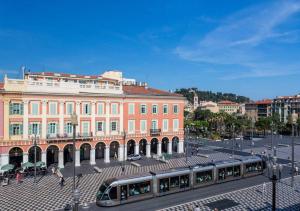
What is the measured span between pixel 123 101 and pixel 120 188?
75.7ft

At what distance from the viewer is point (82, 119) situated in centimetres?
4438

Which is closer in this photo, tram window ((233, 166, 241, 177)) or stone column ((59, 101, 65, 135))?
tram window ((233, 166, 241, 177))

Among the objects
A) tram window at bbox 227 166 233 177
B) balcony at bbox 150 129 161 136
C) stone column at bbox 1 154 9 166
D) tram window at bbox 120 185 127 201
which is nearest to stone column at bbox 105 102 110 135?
balcony at bbox 150 129 161 136

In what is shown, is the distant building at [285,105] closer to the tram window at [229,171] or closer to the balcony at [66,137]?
the tram window at [229,171]

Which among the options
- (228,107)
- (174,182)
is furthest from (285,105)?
(174,182)

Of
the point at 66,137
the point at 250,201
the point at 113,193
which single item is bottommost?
the point at 250,201

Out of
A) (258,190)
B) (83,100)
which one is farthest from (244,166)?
(83,100)

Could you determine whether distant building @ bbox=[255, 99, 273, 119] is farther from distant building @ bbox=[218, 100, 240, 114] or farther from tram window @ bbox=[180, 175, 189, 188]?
tram window @ bbox=[180, 175, 189, 188]

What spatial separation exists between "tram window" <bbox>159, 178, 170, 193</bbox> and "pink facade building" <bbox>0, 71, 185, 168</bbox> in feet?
50.4

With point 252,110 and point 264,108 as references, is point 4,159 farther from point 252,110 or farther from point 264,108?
point 252,110

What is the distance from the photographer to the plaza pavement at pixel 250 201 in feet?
90.0

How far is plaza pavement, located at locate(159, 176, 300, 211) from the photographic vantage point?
27.4 metres

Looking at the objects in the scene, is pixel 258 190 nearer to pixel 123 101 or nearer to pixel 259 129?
pixel 123 101

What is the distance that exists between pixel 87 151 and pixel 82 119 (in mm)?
7282
